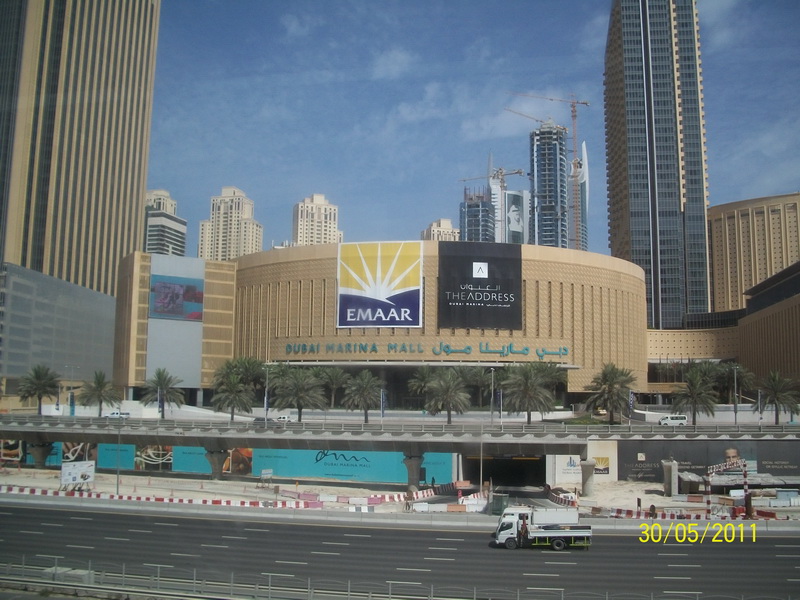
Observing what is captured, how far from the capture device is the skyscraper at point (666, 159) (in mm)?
185750

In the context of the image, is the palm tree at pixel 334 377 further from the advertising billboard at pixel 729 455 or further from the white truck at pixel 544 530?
the white truck at pixel 544 530

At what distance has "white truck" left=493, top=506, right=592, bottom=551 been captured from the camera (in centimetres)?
3694

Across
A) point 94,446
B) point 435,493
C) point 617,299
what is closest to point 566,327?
point 617,299

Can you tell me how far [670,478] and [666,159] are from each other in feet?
477

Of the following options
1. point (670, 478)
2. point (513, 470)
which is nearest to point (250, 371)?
point (513, 470)

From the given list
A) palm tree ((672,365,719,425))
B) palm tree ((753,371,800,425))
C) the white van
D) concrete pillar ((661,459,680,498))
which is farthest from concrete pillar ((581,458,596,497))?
palm tree ((753,371,800,425))

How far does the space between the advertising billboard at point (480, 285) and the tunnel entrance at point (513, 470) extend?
5026 centimetres

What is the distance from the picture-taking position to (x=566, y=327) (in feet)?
388

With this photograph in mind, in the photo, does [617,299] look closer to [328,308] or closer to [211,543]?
[328,308]

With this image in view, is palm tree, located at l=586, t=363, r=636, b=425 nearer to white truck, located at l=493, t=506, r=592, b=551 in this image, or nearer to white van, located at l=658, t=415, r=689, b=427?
white van, located at l=658, t=415, r=689, b=427

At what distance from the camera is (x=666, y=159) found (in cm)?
18662

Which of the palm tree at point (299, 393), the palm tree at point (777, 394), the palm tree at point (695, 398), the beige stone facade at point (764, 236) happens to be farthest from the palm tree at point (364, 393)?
the beige stone facade at point (764, 236)

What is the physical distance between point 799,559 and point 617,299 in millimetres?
93646
